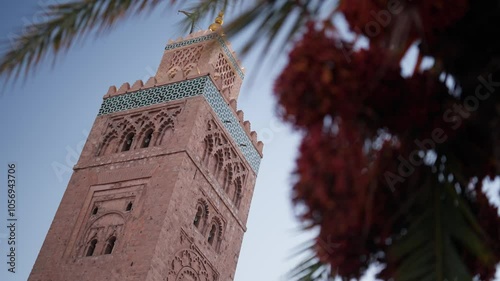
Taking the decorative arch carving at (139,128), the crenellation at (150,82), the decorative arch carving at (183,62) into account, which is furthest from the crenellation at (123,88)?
the decorative arch carving at (183,62)

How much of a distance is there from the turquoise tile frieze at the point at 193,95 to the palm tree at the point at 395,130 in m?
11.2

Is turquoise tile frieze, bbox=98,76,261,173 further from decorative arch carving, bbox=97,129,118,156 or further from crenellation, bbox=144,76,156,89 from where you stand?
decorative arch carving, bbox=97,129,118,156

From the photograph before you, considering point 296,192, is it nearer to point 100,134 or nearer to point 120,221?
point 120,221

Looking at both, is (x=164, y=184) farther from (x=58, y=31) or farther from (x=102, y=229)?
(x=58, y=31)

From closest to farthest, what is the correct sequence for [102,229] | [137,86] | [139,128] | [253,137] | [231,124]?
[102,229] → [139,128] → [231,124] → [137,86] → [253,137]

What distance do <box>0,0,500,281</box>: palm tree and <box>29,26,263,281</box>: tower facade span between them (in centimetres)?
912

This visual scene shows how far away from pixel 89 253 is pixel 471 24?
35.2 feet

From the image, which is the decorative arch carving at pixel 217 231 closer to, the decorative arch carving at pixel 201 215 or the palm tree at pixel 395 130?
the decorative arch carving at pixel 201 215

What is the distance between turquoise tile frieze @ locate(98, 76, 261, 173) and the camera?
42.3 feet

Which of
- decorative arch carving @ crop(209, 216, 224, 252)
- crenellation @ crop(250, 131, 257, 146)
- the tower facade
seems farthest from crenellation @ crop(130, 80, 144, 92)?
decorative arch carving @ crop(209, 216, 224, 252)

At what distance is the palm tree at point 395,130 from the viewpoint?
1346 mm

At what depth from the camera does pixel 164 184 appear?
452 inches

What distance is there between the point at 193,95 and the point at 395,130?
11.5 m

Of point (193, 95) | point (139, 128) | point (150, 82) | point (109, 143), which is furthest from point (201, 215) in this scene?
point (150, 82)
